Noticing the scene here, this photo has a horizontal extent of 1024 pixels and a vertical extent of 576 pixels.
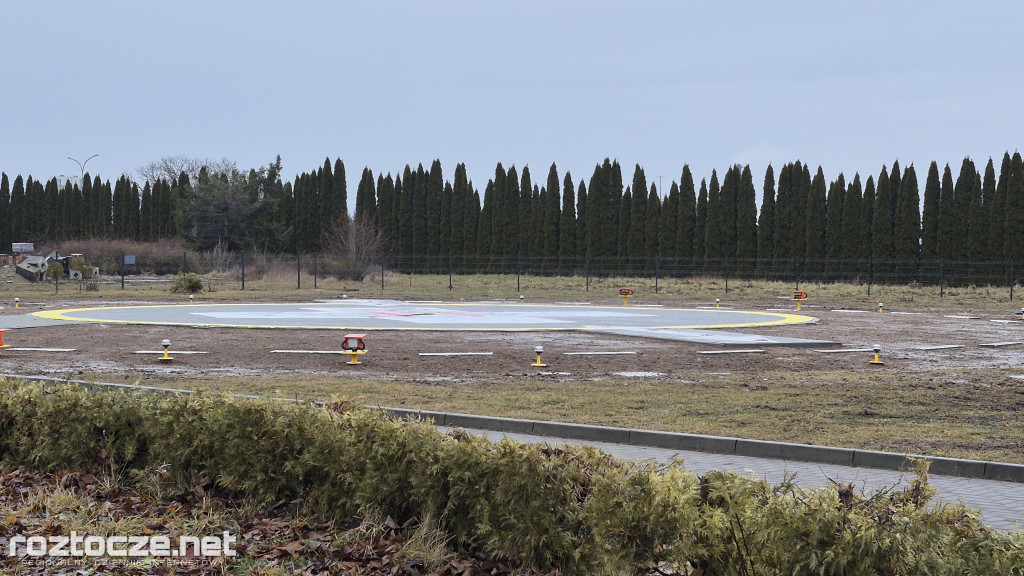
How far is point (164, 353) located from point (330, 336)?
475 centimetres

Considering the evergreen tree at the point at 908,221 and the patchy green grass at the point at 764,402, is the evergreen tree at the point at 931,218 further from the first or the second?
the patchy green grass at the point at 764,402

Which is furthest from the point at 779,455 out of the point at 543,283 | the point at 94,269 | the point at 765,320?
the point at 94,269

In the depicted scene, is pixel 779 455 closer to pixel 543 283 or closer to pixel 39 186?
pixel 543 283

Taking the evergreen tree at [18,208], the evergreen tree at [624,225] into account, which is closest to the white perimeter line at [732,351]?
the evergreen tree at [624,225]

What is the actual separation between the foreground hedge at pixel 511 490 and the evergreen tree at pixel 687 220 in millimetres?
51677

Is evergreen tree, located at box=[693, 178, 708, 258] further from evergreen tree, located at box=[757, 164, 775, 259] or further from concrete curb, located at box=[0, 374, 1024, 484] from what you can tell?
concrete curb, located at box=[0, 374, 1024, 484]

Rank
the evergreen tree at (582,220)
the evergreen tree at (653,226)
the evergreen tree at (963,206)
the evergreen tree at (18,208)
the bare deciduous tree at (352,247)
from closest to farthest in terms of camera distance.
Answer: the evergreen tree at (963,206) < the bare deciduous tree at (352,247) < the evergreen tree at (653,226) < the evergreen tree at (582,220) < the evergreen tree at (18,208)

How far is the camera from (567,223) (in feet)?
208

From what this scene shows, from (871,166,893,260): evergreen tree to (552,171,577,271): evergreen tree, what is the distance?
17.7 metres

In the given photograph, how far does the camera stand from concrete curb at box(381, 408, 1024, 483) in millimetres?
9008

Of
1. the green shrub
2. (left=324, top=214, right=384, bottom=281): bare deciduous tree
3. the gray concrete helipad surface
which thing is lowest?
the gray concrete helipad surface

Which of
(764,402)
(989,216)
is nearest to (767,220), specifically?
(989,216)

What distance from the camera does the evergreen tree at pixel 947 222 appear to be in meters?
52.0

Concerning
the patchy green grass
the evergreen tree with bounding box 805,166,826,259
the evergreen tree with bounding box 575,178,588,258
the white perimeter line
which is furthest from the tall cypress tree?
the patchy green grass
